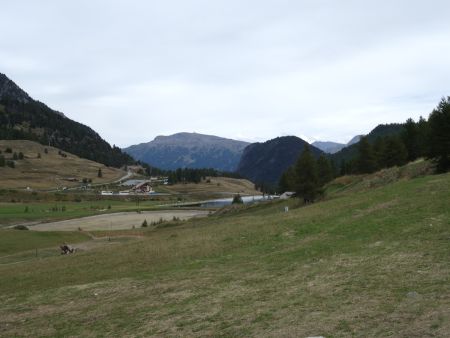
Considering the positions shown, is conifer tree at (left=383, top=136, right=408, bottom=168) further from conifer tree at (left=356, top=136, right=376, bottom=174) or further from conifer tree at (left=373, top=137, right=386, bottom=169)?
conifer tree at (left=356, top=136, right=376, bottom=174)

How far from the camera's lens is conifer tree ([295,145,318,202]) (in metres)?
74.9

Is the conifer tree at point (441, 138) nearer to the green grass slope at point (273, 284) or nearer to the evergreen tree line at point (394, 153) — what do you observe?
the evergreen tree line at point (394, 153)

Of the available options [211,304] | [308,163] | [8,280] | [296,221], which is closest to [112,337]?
[211,304]

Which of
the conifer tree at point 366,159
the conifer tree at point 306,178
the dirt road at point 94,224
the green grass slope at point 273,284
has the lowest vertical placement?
the dirt road at point 94,224

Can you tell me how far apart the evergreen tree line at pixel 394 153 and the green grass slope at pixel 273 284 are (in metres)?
20.1

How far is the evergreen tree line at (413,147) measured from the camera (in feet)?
169

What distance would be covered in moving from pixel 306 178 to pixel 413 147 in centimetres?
3694

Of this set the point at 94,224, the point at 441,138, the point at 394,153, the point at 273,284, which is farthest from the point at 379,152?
the point at 273,284

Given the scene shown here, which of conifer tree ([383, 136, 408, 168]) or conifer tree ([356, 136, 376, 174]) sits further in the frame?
conifer tree ([356, 136, 376, 174])

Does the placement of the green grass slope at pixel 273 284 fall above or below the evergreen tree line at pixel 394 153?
below

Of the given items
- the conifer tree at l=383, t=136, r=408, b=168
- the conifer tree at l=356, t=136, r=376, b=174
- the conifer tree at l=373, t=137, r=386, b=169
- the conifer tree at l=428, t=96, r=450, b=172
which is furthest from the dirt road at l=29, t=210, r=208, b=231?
the conifer tree at l=428, t=96, r=450, b=172

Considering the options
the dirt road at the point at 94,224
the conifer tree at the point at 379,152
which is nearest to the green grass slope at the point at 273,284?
the conifer tree at the point at 379,152

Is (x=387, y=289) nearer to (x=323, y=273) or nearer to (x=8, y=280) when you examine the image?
(x=323, y=273)

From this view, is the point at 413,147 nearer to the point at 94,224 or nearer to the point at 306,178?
the point at 306,178
